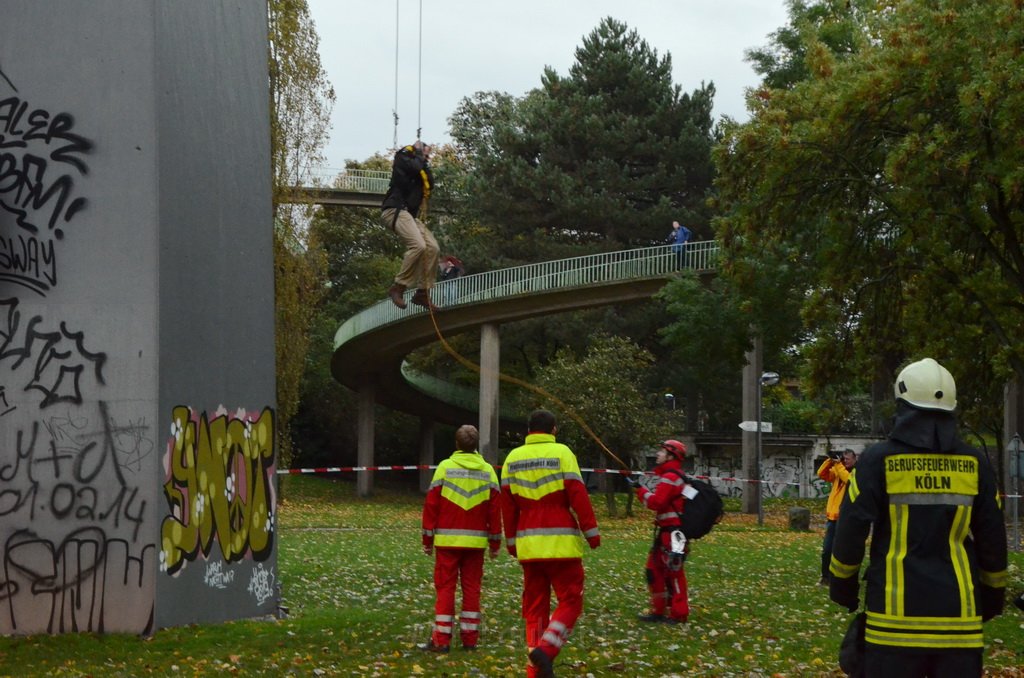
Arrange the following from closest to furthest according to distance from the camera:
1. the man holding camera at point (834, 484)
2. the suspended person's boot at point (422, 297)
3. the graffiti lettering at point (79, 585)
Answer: the graffiti lettering at point (79, 585) < the man holding camera at point (834, 484) < the suspended person's boot at point (422, 297)

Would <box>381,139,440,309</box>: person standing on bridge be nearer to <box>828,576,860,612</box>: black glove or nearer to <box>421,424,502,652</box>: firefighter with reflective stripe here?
<box>421,424,502,652</box>: firefighter with reflective stripe

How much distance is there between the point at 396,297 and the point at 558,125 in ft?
128

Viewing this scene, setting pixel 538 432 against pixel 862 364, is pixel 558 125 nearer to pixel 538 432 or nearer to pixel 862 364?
pixel 862 364

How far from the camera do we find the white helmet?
5.90 metres

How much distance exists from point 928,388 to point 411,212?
33.6ft

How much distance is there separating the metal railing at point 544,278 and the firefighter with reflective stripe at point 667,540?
98.5 feet

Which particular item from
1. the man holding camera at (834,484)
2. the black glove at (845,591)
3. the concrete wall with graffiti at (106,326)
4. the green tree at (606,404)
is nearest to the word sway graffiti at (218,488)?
the concrete wall with graffiti at (106,326)

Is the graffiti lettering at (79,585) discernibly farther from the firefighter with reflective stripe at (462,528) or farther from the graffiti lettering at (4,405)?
the firefighter with reflective stripe at (462,528)

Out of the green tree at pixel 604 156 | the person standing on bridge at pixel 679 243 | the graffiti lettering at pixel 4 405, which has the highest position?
the green tree at pixel 604 156

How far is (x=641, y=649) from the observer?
36.9 feet

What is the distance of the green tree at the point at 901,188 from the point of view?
15211 mm

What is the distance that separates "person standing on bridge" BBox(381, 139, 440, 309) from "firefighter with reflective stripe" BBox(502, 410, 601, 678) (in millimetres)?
5765

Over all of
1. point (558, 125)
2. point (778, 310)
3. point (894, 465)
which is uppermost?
point (558, 125)

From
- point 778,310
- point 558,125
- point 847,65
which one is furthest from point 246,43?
point 558,125
